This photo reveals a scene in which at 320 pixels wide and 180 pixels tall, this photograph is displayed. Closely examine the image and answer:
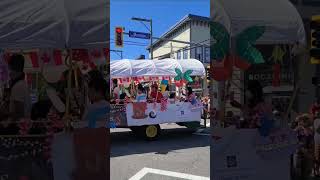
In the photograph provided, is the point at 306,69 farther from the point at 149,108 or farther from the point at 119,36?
the point at 119,36

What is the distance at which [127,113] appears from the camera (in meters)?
12.3

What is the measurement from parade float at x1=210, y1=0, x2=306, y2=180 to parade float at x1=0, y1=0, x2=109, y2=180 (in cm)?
140

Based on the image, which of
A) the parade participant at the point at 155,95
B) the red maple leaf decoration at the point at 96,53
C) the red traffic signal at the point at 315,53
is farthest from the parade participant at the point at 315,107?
the parade participant at the point at 155,95

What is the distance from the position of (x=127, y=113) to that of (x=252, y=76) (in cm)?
697

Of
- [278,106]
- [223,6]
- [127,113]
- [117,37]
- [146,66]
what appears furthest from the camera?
[117,37]

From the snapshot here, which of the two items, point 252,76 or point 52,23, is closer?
point 52,23

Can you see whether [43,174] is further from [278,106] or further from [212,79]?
[278,106]

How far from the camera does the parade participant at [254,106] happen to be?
5.62 m

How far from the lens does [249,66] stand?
5566 millimetres

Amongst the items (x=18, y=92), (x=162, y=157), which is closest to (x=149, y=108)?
(x=162, y=157)

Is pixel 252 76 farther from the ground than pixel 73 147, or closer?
farther from the ground

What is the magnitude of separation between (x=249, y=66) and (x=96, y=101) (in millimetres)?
1979

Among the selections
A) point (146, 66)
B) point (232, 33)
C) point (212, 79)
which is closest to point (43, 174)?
point (212, 79)

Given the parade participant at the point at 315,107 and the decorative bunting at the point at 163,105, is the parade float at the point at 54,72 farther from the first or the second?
the decorative bunting at the point at 163,105
